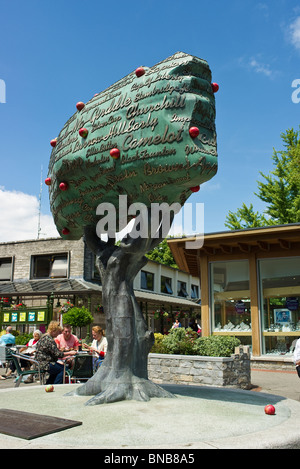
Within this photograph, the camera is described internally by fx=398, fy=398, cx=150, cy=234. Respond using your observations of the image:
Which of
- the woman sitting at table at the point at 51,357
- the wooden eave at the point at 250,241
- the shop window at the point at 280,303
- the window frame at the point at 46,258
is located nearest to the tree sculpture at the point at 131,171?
the woman sitting at table at the point at 51,357

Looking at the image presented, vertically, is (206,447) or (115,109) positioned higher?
(115,109)

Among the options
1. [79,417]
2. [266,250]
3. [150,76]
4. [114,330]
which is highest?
[150,76]

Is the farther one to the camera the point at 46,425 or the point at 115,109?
the point at 115,109

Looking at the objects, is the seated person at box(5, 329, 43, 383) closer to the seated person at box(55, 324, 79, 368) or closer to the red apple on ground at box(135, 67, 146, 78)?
the seated person at box(55, 324, 79, 368)

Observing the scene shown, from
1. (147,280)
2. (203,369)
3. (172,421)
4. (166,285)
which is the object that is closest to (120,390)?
(172,421)

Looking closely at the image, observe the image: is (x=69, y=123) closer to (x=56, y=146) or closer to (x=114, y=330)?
(x=56, y=146)

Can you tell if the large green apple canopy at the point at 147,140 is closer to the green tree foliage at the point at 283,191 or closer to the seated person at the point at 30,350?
the seated person at the point at 30,350

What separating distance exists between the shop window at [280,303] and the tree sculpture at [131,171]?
912 cm

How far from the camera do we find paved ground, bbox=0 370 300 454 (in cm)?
391

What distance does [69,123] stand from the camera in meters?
7.46

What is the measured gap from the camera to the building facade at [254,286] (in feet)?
46.8

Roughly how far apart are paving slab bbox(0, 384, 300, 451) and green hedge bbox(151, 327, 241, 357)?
322cm

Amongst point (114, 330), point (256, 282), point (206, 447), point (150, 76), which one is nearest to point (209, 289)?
point (256, 282)
